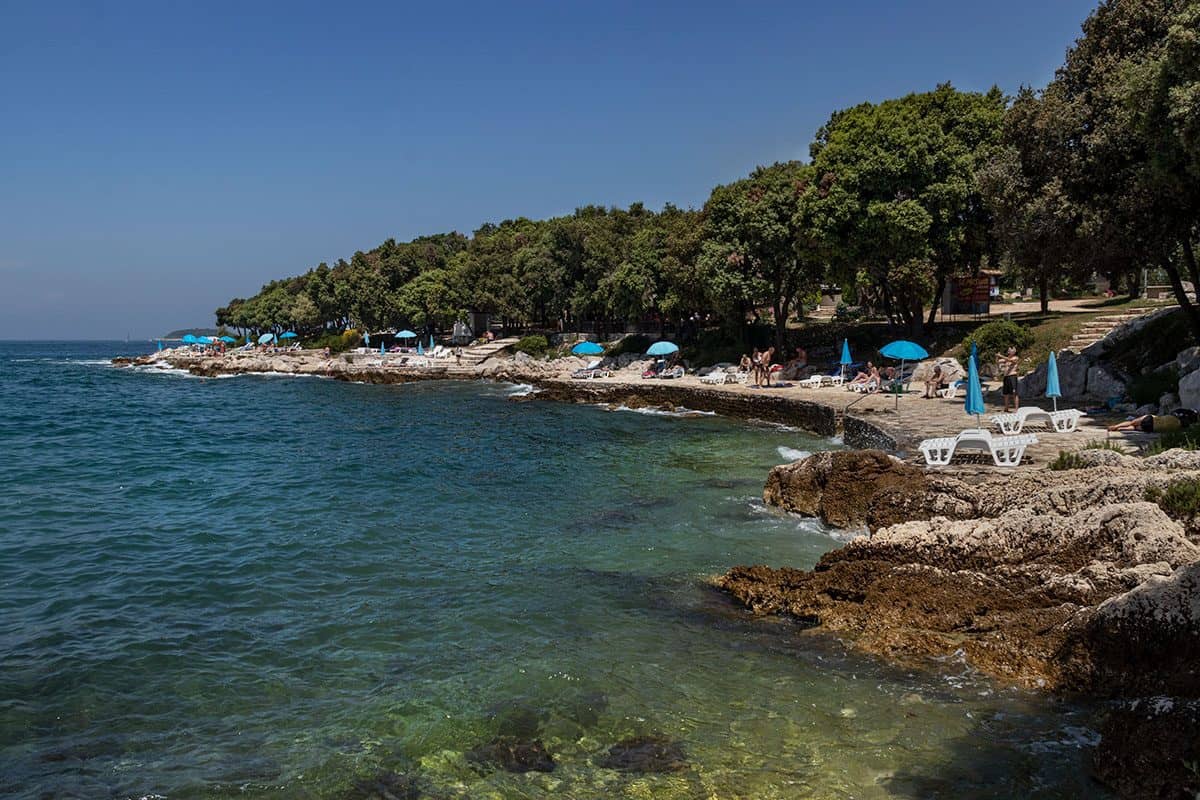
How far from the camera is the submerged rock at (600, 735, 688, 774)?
253 inches

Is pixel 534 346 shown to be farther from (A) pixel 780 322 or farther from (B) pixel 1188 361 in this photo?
(B) pixel 1188 361

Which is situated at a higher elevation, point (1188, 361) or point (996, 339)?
point (996, 339)

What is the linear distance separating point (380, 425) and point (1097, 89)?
27.0 meters

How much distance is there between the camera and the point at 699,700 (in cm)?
753

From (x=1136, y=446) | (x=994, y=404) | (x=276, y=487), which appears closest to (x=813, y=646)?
(x=1136, y=446)

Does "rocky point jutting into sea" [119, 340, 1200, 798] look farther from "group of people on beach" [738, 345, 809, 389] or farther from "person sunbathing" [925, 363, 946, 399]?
"group of people on beach" [738, 345, 809, 389]

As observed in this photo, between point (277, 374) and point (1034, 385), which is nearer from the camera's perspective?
point (1034, 385)

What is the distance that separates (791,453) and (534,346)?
41697 mm

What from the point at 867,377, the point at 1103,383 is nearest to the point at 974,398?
the point at 1103,383

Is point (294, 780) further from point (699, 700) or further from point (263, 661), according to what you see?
point (699, 700)

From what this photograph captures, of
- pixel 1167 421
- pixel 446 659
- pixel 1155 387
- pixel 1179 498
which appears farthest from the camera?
pixel 1155 387

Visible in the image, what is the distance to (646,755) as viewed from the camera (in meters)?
6.60

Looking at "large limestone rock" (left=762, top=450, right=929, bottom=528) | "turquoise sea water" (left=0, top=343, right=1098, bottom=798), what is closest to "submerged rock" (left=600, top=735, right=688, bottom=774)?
"turquoise sea water" (left=0, top=343, right=1098, bottom=798)

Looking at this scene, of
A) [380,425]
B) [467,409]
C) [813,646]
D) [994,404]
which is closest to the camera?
[813,646]
